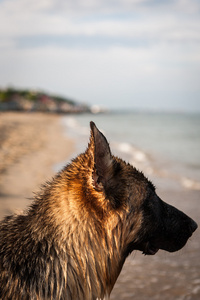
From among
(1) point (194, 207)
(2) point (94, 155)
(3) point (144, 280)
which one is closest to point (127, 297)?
(3) point (144, 280)

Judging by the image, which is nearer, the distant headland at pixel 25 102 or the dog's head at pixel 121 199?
the dog's head at pixel 121 199

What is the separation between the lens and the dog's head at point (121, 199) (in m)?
2.47

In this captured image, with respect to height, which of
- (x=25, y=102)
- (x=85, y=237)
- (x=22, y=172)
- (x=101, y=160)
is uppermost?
→ (x=25, y=102)

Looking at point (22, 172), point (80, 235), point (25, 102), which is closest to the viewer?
point (80, 235)

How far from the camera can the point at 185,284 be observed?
4734 millimetres

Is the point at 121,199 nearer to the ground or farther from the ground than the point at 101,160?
nearer to the ground

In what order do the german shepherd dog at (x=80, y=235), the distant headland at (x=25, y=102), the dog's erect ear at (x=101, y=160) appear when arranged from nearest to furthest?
1. the dog's erect ear at (x=101, y=160)
2. the german shepherd dog at (x=80, y=235)
3. the distant headland at (x=25, y=102)

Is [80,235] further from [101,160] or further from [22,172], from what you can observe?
[22,172]

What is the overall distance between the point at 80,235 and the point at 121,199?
0.38m

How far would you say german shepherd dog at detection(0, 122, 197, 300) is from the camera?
2.42 meters

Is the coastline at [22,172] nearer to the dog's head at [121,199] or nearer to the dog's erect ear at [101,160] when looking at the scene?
the dog's head at [121,199]

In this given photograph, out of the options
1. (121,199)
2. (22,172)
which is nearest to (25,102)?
(22,172)

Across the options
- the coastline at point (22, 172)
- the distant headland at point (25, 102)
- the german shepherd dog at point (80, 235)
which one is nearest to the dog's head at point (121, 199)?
the german shepherd dog at point (80, 235)

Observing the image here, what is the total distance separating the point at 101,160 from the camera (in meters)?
2.46
